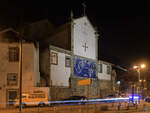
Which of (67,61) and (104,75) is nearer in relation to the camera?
(67,61)

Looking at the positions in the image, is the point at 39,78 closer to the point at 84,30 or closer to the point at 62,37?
the point at 62,37

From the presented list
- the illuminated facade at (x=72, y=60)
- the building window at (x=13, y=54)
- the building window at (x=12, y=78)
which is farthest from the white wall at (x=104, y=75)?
the building window at (x=13, y=54)

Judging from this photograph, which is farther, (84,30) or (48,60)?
(84,30)

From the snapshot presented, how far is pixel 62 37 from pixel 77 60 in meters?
5.31

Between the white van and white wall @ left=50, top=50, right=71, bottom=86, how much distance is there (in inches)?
240

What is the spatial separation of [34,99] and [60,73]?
890 cm

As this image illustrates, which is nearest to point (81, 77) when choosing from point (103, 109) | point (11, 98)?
point (11, 98)

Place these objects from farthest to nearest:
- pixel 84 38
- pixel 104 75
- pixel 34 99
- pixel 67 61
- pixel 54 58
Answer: pixel 104 75
pixel 84 38
pixel 67 61
pixel 54 58
pixel 34 99

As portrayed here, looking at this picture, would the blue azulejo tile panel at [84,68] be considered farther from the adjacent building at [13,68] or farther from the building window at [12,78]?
the building window at [12,78]

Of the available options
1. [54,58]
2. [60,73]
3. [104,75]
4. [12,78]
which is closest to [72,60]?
[60,73]

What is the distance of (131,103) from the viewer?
25359mm

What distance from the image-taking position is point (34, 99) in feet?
88.4

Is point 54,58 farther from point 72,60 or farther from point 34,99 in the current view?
point 34,99

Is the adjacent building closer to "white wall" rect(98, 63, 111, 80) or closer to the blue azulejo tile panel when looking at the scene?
the blue azulejo tile panel
